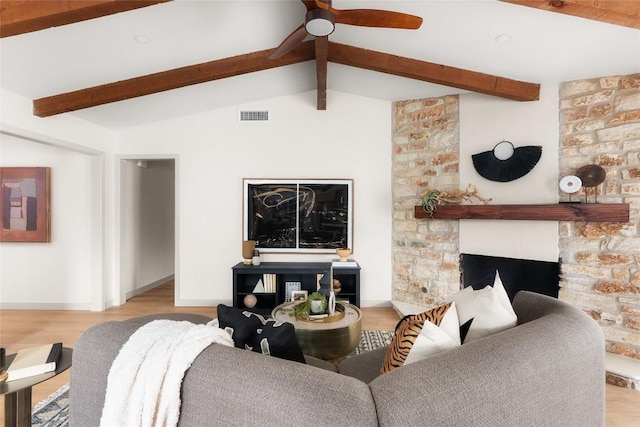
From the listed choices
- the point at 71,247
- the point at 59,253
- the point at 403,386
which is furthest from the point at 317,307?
the point at 59,253

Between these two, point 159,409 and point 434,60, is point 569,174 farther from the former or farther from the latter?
point 159,409

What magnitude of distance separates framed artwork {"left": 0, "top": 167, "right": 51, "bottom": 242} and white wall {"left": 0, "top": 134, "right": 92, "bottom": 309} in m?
0.08

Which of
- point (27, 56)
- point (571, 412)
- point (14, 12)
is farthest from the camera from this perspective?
point (27, 56)

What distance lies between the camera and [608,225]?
8.50 feet

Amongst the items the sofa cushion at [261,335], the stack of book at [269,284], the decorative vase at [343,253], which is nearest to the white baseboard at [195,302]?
the stack of book at [269,284]

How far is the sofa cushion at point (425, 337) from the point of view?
47.3 inches

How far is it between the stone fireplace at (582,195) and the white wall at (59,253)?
4.26 m

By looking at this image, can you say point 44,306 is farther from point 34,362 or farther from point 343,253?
Result: point 343,253

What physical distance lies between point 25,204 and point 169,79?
100 inches

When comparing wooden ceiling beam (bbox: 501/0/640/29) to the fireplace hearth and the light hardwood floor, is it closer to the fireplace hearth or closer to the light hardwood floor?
the fireplace hearth

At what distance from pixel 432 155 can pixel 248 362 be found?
329 cm

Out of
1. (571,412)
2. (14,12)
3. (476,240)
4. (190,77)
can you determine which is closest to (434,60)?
(476,240)

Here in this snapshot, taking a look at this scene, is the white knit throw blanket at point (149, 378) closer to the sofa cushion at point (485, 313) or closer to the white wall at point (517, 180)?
the sofa cushion at point (485, 313)

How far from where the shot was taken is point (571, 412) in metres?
1.09
